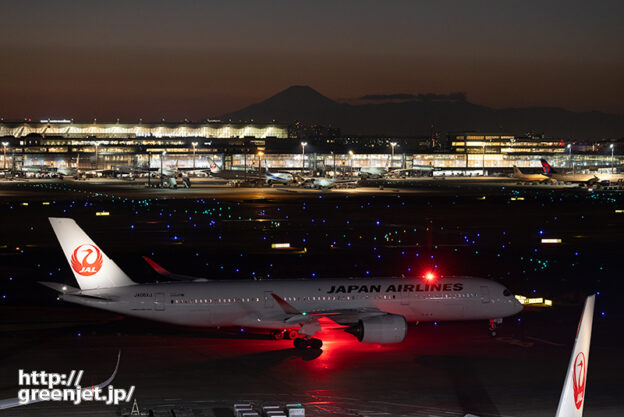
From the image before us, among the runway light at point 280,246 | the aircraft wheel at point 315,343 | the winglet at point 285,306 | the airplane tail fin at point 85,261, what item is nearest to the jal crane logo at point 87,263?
the airplane tail fin at point 85,261

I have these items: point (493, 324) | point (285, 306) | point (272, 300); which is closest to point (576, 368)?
point (285, 306)

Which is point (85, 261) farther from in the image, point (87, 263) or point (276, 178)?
point (276, 178)

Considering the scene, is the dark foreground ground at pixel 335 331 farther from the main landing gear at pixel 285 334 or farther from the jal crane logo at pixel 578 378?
the jal crane logo at pixel 578 378

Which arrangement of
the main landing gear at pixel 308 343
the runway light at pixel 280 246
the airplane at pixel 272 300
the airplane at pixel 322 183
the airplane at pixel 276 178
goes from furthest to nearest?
the airplane at pixel 276 178, the airplane at pixel 322 183, the runway light at pixel 280 246, the main landing gear at pixel 308 343, the airplane at pixel 272 300

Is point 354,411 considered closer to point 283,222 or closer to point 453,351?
point 453,351

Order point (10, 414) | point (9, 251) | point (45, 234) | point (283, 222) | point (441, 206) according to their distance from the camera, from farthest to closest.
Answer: point (441, 206) → point (283, 222) → point (45, 234) → point (9, 251) → point (10, 414)

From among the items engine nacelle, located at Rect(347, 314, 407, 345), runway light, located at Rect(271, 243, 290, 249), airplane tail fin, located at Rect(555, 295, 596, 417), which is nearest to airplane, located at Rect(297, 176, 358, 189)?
→ runway light, located at Rect(271, 243, 290, 249)

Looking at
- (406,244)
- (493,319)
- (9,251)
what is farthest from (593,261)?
(9,251)
